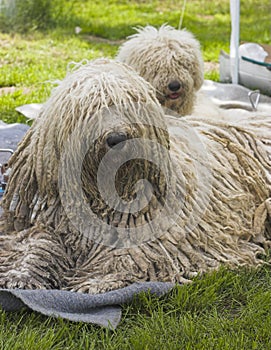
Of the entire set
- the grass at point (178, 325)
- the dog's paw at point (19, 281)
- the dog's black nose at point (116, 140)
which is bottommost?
the grass at point (178, 325)

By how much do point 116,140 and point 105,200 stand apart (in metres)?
0.28

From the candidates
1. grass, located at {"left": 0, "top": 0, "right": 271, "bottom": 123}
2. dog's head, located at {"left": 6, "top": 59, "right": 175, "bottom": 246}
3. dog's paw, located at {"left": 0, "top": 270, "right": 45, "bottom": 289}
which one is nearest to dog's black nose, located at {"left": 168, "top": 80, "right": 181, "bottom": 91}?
grass, located at {"left": 0, "top": 0, "right": 271, "bottom": 123}

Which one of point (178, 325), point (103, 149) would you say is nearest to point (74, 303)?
point (178, 325)

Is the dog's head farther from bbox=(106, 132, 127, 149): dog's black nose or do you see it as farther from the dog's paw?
the dog's paw

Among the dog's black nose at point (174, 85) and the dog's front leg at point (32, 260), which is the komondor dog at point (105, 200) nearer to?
the dog's front leg at point (32, 260)

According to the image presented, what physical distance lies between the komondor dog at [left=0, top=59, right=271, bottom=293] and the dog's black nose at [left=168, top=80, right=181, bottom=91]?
5.19ft

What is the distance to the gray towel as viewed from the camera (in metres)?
2.86

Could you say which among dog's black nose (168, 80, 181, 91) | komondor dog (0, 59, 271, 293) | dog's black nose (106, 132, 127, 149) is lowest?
dog's black nose (168, 80, 181, 91)

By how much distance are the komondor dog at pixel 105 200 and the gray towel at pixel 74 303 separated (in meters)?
0.07

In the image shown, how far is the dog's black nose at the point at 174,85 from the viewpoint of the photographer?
4960 mm

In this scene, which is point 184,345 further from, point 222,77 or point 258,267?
point 222,77

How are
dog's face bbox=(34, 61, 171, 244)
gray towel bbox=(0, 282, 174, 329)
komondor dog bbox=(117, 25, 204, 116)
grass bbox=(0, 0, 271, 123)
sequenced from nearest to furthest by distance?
gray towel bbox=(0, 282, 174, 329) → dog's face bbox=(34, 61, 171, 244) → komondor dog bbox=(117, 25, 204, 116) → grass bbox=(0, 0, 271, 123)

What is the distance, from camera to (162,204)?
3180 millimetres

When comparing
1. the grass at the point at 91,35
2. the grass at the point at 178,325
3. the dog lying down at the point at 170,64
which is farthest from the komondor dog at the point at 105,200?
the grass at the point at 91,35
